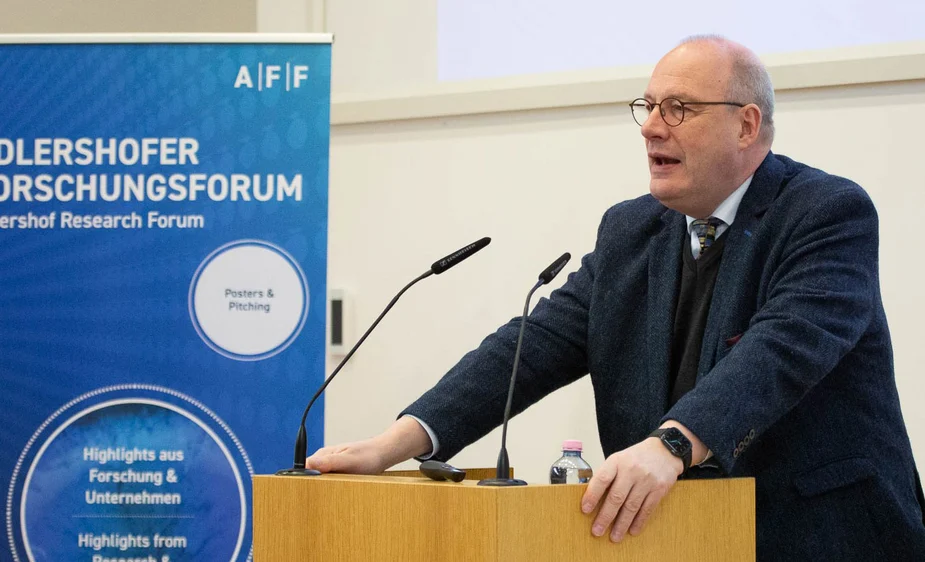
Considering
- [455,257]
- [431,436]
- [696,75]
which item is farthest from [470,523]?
[696,75]

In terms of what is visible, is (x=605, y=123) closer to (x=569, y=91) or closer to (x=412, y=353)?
(x=569, y=91)

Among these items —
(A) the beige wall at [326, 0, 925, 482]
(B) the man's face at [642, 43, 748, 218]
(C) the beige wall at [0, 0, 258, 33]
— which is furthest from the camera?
(C) the beige wall at [0, 0, 258, 33]

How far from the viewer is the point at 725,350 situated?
81.3 inches

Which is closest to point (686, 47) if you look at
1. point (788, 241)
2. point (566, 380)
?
point (788, 241)

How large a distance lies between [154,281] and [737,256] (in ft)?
5.80

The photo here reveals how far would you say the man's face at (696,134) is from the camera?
232 cm

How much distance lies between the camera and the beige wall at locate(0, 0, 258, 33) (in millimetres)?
4664

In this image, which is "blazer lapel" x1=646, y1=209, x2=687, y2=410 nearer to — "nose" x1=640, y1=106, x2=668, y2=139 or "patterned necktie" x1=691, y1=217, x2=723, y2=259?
"patterned necktie" x1=691, y1=217, x2=723, y2=259

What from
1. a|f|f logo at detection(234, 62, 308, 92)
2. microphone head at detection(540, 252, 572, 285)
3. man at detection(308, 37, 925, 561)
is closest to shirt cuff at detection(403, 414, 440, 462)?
man at detection(308, 37, 925, 561)

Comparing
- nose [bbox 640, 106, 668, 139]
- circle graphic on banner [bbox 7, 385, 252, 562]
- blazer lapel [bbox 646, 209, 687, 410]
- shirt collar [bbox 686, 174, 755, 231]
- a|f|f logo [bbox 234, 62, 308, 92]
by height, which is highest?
a|f|f logo [bbox 234, 62, 308, 92]

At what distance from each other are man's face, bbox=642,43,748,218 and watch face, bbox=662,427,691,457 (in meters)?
0.78

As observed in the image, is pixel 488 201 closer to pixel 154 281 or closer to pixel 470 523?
pixel 154 281

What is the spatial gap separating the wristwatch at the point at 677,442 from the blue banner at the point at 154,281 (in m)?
1.63

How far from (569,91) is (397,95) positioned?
2.25 ft
